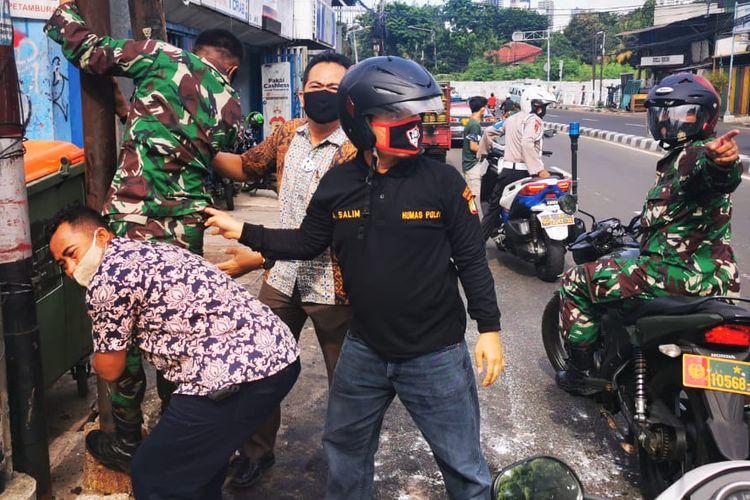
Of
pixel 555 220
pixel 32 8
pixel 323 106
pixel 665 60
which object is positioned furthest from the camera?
pixel 665 60

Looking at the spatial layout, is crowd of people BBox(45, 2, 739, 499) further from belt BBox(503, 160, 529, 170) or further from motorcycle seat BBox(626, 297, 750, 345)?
belt BBox(503, 160, 529, 170)

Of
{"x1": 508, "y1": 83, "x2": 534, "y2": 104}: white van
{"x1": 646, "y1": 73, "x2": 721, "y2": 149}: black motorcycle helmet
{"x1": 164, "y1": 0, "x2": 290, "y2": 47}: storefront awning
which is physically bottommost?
{"x1": 646, "y1": 73, "x2": 721, "y2": 149}: black motorcycle helmet

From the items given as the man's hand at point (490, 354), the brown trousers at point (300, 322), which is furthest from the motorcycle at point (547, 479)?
the brown trousers at point (300, 322)

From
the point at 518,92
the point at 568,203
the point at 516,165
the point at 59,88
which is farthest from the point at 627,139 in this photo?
the point at 59,88

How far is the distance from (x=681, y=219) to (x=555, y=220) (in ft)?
11.3

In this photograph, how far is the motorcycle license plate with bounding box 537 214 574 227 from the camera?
268 inches

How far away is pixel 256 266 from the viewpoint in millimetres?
3000

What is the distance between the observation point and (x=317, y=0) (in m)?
18.3

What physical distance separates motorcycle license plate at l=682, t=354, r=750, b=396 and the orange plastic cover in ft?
9.59

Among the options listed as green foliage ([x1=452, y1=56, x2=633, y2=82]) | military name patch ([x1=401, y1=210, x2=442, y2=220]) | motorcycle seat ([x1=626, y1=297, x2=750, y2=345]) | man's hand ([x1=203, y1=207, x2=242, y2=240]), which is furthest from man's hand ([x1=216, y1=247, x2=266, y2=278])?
green foliage ([x1=452, y1=56, x2=633, y2=82])

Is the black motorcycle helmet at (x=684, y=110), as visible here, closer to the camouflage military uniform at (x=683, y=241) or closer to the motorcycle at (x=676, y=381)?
the camouflage military uniform at (x=683, y=241)

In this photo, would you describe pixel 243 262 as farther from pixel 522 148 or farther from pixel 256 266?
pixel 522 148

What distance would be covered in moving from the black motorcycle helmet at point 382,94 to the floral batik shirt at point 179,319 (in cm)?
67

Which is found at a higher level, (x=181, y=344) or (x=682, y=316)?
(x=181, y=344)
